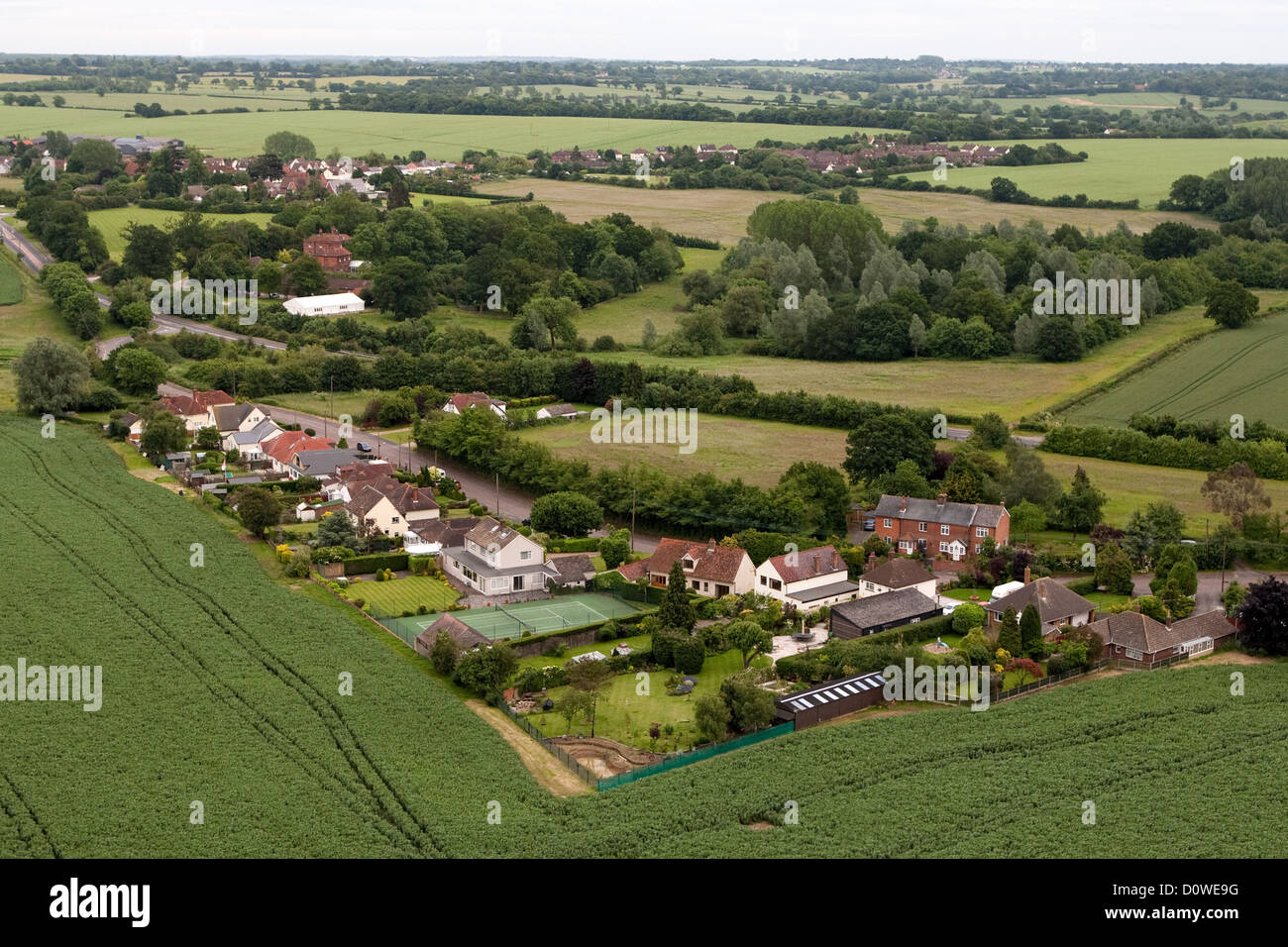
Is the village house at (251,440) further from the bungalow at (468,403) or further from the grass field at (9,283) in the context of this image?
the grass field at (9,283)

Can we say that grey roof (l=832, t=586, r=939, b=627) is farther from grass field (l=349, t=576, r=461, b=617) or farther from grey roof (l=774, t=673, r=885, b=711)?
grass field (l=349, t=576, r=461, b=617)

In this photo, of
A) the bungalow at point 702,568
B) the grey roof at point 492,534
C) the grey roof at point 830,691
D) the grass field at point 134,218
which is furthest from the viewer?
the grass field at point 134,218

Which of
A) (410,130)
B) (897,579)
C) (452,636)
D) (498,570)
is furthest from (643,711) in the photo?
(410,130)

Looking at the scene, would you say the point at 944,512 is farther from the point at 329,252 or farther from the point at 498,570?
the point at 329,252

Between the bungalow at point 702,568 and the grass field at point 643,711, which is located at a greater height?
the bungalow at point 702,568

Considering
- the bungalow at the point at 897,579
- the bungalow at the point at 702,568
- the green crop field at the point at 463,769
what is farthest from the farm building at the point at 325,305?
the bungalow at the point at 897,579

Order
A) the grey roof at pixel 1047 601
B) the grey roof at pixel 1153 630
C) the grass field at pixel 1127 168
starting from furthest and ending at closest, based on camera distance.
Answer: the grass field at pixel 1127 168, the grey roof at pixel 1047 601, the grey roof at pixel 1153 630

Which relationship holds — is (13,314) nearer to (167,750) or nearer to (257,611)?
(257,611)
